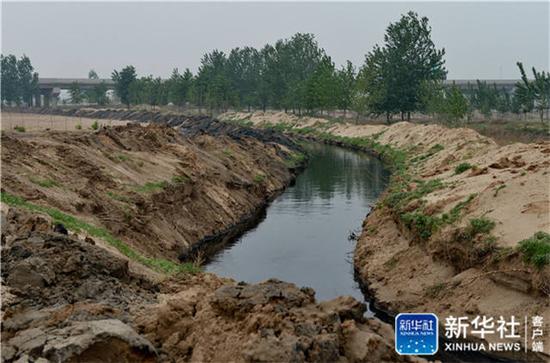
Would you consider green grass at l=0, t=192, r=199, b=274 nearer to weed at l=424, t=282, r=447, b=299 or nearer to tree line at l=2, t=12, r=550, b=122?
weed at l=424, t=282, r=447, b=299

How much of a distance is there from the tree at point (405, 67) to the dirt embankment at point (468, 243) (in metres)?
60.8

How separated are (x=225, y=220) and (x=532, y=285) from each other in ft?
69.3

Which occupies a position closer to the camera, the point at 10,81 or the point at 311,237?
the point at 311,237

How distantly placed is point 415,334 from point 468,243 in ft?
30.2

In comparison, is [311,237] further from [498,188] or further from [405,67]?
[405,67]

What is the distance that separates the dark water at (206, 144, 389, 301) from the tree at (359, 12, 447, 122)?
3794 centimetres

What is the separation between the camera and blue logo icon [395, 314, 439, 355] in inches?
494

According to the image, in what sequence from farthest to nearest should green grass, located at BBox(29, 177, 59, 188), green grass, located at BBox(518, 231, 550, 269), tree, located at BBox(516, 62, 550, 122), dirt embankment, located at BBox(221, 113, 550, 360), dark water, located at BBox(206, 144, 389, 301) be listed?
tree, located at BBox(516, 62, 550, 122), green grass, located at BBox(29, 177, 59, 188), dark water, located at BBox(206, 144, 389, 301), dirt embankment, located at BBox(221, 113, 550, 360), green grass, located at BBox(518, 231, 550, 269)

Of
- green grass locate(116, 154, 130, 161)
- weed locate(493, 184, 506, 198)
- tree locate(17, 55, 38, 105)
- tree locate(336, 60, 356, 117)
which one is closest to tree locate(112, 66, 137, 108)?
tree locate(17, 55, 38, 105)

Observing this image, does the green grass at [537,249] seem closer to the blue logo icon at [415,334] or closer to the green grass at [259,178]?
the blue logo icon at [415,334]

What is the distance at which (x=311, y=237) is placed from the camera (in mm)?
33500

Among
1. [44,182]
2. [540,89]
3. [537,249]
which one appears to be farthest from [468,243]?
[540,89]

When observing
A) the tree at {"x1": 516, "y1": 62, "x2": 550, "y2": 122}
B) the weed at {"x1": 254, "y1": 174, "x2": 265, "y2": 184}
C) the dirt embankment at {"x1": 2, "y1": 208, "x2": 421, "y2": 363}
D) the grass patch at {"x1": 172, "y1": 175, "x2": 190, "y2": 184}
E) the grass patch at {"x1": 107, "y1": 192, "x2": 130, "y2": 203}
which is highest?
the tree at {"x1": 516, "y1": 62, "x2": 550, "y2": 122}

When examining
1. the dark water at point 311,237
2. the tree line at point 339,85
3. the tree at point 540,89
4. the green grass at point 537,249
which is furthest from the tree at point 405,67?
the green grass at point 537,249
